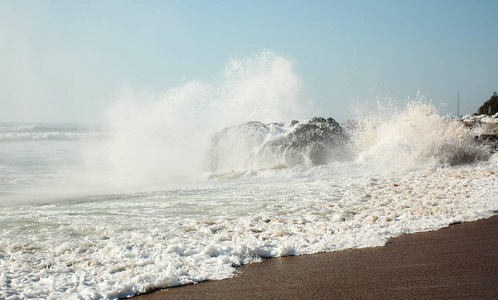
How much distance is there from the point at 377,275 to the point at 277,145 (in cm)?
902

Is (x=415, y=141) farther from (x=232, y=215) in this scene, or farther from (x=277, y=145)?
(x=232, y=215)

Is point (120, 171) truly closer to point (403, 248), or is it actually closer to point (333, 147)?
point (333, 147)

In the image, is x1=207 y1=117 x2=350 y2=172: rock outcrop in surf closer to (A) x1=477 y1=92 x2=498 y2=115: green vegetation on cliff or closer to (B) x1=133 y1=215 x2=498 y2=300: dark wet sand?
(B) x1=133 y1=215 x2=498 y2=300: dark wet sand

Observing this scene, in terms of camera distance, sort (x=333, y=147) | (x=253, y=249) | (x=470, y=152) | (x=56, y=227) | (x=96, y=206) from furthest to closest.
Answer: (x=333, y=147) < (x=470, y=152) < (x=96, y=206) < (x=56, y=227) < (x=253, y=249)

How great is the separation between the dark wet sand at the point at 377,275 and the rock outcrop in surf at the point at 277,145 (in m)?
7.48

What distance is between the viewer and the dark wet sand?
107 inches

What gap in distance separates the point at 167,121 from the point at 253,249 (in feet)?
41.7

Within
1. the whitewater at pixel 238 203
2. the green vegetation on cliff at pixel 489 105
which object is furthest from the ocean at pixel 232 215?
the green vegetation on cliff at pixel 489 105

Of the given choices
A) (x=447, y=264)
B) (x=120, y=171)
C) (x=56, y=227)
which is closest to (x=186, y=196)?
(x=56, y=227)

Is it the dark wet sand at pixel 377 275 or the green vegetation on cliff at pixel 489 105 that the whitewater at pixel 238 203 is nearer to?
the dark wet sand at pixel 377 275

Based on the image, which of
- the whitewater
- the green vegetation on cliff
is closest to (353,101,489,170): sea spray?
the whitewater

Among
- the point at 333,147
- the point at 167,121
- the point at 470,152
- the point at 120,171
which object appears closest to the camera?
the point at 470,152

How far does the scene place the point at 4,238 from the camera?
13.9 ft

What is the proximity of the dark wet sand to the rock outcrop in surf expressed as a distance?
7.48 meters
